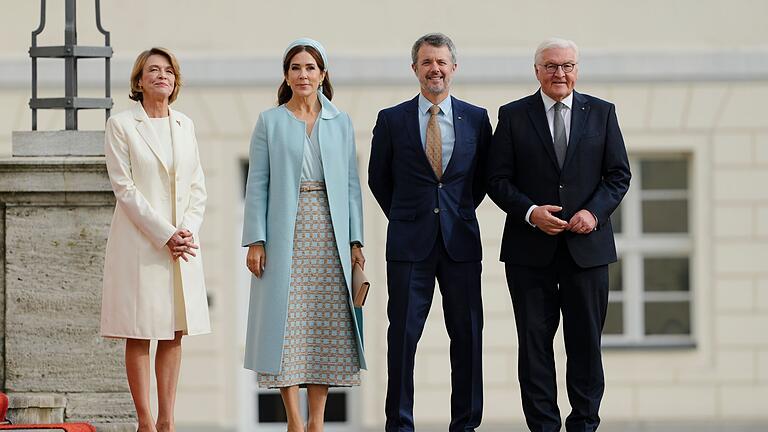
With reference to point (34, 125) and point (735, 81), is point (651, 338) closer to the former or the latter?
point (735, 81)

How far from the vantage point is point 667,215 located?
1185cm

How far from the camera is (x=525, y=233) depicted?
647cm

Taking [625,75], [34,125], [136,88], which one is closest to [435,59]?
[136,88]

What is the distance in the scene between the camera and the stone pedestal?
6.85 meters

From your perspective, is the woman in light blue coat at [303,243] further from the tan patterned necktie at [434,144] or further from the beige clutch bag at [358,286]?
the tan patterned necktie at [434,144]

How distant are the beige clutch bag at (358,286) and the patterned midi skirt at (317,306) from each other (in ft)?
0.13

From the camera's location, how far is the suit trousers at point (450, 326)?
21.3 feet

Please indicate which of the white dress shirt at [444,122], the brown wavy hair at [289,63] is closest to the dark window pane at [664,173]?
the white dress shirt at [444,122]

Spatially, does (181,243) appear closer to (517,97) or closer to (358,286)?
(358,286)

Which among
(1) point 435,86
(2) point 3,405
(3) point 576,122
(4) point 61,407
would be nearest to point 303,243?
(1) point 435,86

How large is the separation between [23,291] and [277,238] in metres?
1.25

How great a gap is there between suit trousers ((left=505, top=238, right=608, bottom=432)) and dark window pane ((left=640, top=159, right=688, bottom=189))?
17.9 feet

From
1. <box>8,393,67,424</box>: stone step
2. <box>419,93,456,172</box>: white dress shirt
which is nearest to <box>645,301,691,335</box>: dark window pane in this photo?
<box>419,93,456,172</box>: white dress shirt

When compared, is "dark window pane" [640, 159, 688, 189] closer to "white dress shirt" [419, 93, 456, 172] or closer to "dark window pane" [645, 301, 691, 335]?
"dark window pane" [645, 301, 691, 335]
